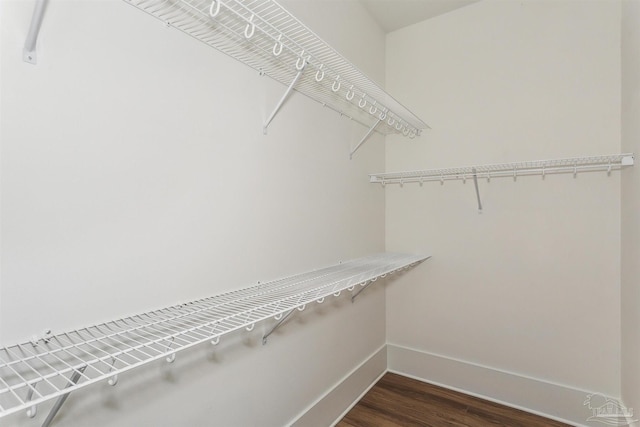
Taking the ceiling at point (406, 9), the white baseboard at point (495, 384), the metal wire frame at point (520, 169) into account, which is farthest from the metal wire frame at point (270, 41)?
the white baseboard at point (495, 384)

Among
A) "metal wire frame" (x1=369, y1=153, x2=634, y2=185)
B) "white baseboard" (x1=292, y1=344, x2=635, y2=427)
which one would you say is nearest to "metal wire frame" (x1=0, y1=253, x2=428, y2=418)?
"white baseboard" (x1=292, y1=344, x2=635, y2=427)

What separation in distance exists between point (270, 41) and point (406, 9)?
4.53 ft

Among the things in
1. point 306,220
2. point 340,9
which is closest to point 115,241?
point 306,220

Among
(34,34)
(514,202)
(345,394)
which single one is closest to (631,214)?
(514,202)

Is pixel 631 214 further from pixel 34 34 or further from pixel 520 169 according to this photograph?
pixel 34 34

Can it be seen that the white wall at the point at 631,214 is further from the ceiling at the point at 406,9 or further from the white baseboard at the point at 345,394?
the white baseboard at the point at 345,394

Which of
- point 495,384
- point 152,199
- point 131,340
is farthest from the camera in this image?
point 495,384

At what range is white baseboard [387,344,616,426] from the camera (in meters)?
1.75

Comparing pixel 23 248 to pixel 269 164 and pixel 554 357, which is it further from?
pixel 554 357

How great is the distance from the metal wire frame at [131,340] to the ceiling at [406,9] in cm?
182

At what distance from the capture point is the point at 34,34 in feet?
2.27

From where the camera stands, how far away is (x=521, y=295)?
1.90 metres

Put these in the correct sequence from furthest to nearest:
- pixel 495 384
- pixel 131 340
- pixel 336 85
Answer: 1. pixel 495 384
2. pixel 336 85
3. pixel 131 340

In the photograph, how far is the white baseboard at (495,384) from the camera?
5.74ft
